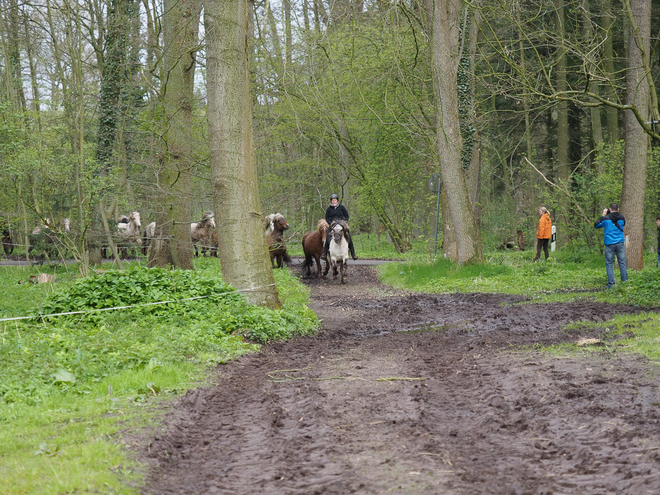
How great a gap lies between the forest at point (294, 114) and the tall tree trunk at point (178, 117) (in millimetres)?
58

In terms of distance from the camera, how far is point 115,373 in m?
8.29

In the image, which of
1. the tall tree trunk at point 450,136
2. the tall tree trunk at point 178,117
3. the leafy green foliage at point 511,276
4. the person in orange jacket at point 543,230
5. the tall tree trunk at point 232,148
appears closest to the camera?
the tall tree trunk at point 232,148

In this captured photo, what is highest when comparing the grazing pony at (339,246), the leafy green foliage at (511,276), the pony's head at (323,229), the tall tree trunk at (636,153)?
the tall tree trunk at (636,153)

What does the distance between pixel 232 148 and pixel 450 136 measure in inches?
388

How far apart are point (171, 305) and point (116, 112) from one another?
1298 centimetres

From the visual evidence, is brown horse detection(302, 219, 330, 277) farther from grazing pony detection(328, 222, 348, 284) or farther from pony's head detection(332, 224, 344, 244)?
pony's head detection(332, 224, 344, 244)

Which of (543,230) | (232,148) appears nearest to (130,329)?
(232,148)

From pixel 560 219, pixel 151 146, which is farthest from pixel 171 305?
pixel 560 219

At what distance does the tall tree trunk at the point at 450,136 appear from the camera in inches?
785

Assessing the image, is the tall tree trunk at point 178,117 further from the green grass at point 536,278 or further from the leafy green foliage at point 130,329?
the green grass at point 536,278

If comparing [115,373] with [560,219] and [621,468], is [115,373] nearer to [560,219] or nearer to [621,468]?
[621,468]

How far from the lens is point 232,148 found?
471 inches

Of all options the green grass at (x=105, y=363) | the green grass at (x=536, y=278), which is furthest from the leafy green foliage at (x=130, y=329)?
the green grass at (x=536, y=278)

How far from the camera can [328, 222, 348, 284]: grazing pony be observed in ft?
69.1
